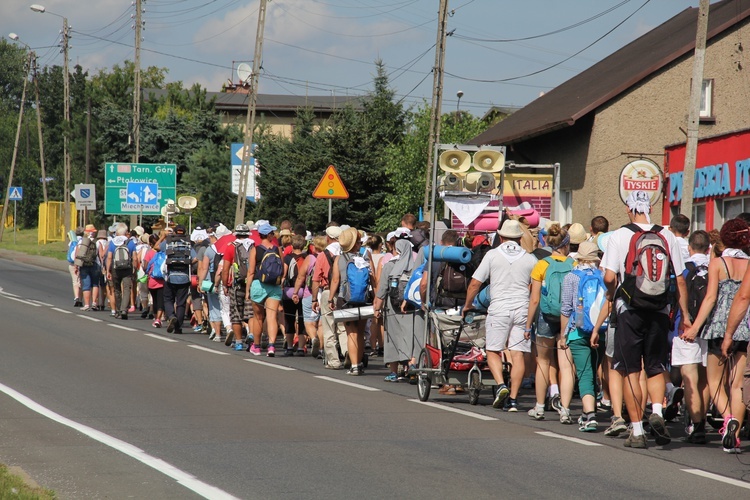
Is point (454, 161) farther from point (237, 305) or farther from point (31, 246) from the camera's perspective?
point (31, 246)

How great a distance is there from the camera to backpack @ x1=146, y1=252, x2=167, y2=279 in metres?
20.0

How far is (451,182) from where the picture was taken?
12812 millimetres

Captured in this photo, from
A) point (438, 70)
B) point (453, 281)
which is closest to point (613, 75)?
point (438, 70)

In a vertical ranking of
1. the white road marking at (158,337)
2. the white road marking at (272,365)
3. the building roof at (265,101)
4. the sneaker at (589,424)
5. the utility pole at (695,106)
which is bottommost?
the white road marking at (158,337)

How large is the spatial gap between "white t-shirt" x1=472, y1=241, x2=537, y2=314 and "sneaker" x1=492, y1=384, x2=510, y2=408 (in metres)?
0.76

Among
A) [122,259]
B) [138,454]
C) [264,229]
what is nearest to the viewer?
[138,454]

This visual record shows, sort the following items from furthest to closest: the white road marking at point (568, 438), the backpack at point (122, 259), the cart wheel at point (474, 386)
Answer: the backpack at point (122, 259), the cart wheel at point (474, 386), the white road marking at point (568, 438)

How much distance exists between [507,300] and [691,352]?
1985 millimetres

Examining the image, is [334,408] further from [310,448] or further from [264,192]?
[264,192]

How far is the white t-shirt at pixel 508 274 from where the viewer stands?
36.2ft

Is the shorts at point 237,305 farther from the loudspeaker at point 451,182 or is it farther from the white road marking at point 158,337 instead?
the loudspeaker at point 451,182

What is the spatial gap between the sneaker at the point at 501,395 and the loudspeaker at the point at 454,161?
2.99 meters

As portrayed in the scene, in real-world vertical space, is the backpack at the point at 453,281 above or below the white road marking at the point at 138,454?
above

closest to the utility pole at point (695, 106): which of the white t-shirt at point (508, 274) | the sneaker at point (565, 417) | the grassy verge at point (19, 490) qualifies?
the white t-shirt at point (508, 274)
